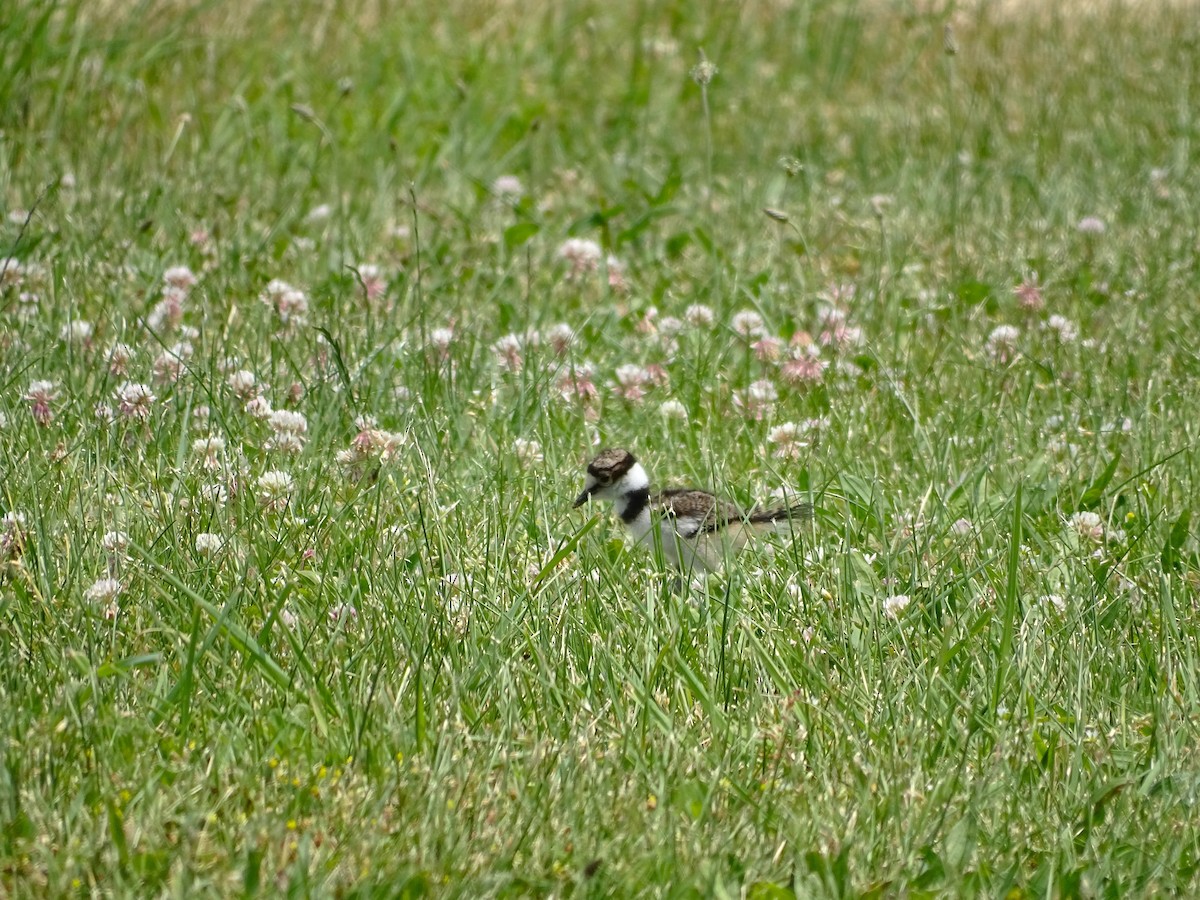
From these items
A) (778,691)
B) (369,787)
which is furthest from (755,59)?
(369,787)

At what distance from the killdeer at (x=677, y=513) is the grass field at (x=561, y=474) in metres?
0.12

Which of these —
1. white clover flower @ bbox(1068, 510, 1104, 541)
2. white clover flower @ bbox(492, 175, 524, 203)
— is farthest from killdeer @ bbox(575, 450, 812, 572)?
white clover flower @ bbox(492, 175, 524, 203)

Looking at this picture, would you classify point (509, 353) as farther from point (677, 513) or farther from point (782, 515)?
point (782, 515)

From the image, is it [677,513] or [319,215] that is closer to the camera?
[677,513]

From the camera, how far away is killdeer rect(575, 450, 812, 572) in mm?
4441

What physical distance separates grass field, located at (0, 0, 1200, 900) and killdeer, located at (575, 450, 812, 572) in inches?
4.6

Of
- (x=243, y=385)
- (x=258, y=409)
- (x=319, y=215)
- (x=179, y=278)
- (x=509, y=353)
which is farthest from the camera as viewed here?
(x=319, y=215)

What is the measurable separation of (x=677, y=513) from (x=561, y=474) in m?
0.47

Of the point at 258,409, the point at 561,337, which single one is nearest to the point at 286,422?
the point at 258,409

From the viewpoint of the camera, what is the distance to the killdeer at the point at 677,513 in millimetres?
4441

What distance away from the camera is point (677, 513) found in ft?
15.0

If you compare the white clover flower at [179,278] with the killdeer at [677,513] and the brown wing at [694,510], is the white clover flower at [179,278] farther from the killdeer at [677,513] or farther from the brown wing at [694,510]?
the brown wing at [694,510]

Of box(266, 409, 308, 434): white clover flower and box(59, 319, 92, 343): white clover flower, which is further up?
box(266, 409, 308, 434): white clover flower

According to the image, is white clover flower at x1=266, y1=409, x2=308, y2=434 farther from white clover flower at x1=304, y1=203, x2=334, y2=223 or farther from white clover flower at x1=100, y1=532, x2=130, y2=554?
white clover flower at x1=304, y1=203, x2=334, y2=223
